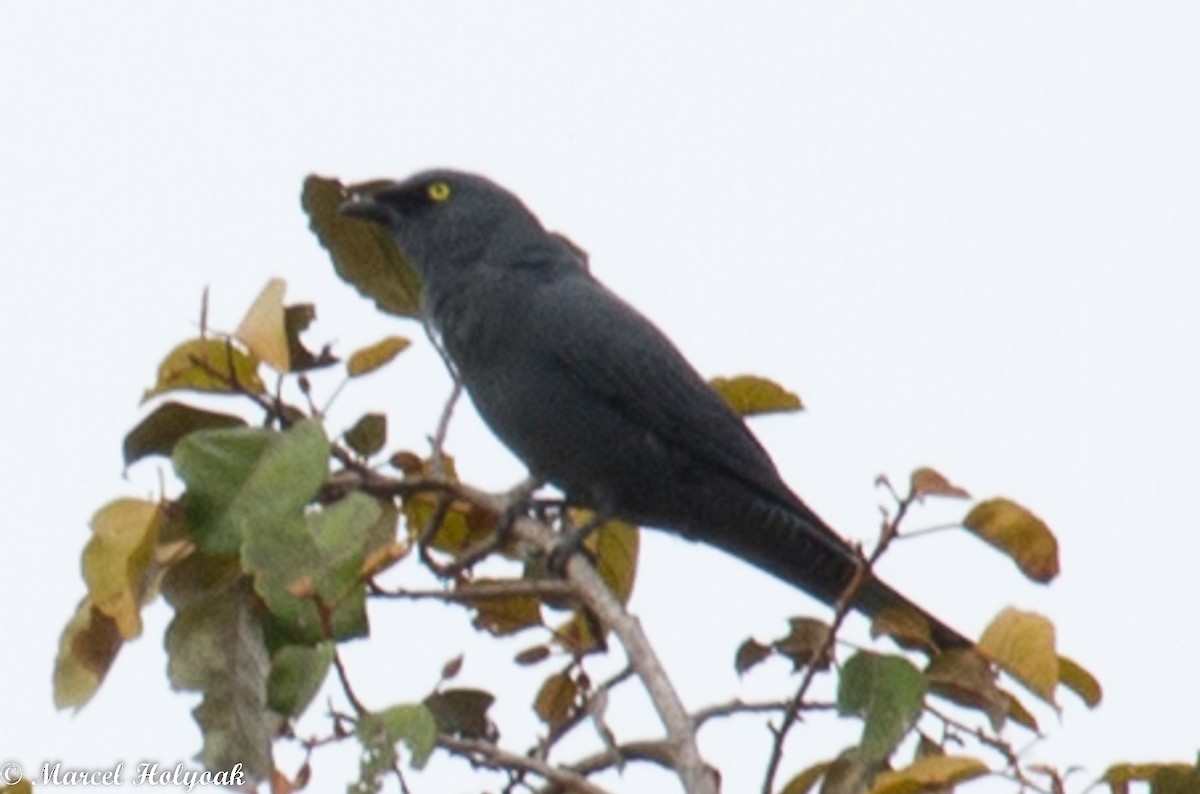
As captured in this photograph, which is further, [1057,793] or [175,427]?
[175,427]

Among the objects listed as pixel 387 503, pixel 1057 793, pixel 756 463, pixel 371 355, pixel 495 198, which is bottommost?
pixel 1057 793

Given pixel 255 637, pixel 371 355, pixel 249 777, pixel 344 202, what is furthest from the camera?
pixel 344 202

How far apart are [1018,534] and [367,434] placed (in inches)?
50.7

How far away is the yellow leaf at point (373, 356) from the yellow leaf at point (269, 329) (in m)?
0.29

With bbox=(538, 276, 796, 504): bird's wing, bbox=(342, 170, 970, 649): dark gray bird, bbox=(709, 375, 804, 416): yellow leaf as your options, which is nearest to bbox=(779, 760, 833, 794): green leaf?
bbox=(709, 375, 804, 416): yellow leaf

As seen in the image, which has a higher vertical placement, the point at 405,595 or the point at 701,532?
the point at 701,532

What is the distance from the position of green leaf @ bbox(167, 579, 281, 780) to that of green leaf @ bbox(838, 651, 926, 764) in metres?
0.96

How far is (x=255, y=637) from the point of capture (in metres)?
3.95

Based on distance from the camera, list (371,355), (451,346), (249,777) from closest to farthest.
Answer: (249,777) < (371,355) < (451,346)

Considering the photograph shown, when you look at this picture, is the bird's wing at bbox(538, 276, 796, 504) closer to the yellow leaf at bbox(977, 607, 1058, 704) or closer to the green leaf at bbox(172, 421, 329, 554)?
the yellow leaf at bbox(977, 607, 1058, 704)

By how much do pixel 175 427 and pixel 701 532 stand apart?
2.20m

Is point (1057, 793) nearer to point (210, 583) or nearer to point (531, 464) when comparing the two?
point (210, 583)


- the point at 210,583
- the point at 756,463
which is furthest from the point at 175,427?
the point at 756,463

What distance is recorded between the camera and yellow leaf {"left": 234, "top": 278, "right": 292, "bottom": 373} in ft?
13.6
